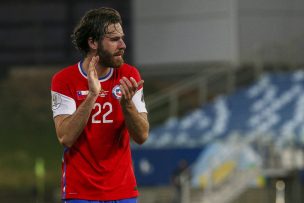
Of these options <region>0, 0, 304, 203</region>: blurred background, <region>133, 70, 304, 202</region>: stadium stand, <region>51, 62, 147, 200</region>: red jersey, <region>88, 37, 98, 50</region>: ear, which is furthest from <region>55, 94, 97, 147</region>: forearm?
<region>133, 70, 304, 202</region>: stadium stand

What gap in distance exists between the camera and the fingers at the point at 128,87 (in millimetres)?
5719

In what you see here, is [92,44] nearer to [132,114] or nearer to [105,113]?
[105,113]

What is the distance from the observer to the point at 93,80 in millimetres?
5863

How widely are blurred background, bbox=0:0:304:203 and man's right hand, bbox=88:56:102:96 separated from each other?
1699 centimetres

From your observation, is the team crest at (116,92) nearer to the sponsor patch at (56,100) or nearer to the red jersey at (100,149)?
the red jersey at (100,149)

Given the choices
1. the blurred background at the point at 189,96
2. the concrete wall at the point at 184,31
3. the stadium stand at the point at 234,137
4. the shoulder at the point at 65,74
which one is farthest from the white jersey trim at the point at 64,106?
the concrete wall at the point at 184,31

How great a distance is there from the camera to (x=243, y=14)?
28188 millimetres

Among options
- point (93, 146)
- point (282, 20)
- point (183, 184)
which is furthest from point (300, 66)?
point (93, 146)

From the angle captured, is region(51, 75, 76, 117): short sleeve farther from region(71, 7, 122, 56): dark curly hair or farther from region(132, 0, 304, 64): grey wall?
region(132, 0, 304, 64): grey wall

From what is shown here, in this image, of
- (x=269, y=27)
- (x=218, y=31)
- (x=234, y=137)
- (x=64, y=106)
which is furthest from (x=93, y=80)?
(x=269, y=27)

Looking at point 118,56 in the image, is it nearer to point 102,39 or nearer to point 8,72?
point 102,39

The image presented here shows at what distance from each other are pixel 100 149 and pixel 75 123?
25 cm

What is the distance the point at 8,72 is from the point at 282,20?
7.44 m

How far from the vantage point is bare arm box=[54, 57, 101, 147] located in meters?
5.85
